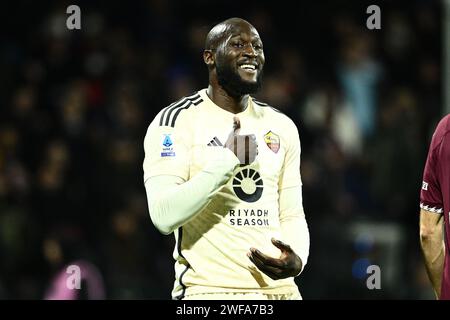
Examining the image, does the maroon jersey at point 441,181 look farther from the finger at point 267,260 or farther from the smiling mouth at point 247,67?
the smiling mouth at point 247,67

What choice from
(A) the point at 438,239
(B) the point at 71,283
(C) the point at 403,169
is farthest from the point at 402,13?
(A) the point at 438,239

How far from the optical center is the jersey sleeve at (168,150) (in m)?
5.14

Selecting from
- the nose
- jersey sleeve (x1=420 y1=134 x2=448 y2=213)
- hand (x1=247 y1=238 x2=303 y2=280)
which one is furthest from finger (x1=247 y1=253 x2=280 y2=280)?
the nose

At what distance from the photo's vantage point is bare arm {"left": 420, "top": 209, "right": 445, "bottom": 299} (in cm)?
534

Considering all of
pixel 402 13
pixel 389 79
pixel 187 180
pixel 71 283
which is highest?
pixel 402 13

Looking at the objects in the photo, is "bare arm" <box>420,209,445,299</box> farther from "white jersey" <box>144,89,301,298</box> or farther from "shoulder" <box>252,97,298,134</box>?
"shoulder" <box>252,97,298,134</box>

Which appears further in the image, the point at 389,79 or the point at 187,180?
the point at 389,79

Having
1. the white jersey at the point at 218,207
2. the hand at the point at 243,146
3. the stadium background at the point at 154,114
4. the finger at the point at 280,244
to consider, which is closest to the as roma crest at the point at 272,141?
the white jersey at the point at 218,207

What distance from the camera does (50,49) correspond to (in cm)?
1147

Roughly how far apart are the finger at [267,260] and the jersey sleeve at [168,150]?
0.51m

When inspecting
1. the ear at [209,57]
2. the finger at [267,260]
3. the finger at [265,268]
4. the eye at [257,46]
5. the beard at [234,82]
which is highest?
the eye at [257,46]

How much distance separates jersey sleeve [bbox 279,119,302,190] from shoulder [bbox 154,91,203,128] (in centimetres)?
50
